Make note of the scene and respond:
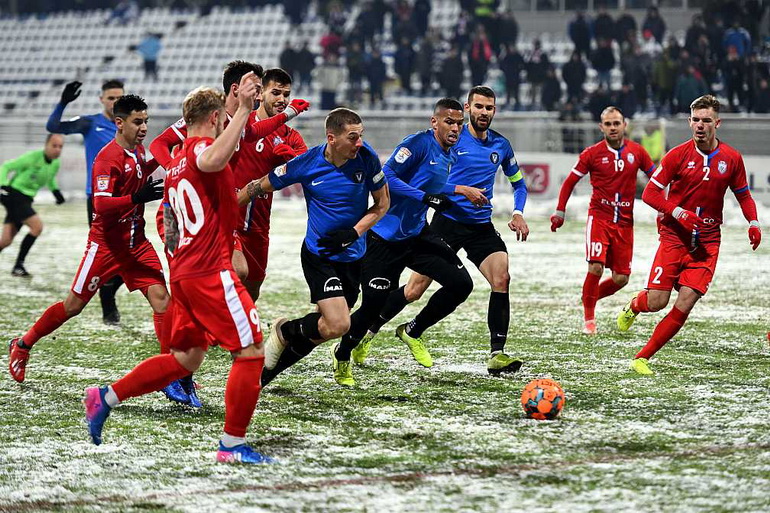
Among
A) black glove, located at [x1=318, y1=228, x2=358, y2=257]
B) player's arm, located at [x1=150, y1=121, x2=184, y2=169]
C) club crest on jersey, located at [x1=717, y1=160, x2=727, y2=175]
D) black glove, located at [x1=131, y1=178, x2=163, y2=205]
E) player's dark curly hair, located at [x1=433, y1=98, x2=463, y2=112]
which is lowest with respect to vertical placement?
black glove, located at [x1=318, y1=228, x2=358, y2=257]

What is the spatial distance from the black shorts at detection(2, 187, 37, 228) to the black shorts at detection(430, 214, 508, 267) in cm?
767

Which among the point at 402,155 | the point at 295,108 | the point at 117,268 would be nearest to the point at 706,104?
the point at 402,155

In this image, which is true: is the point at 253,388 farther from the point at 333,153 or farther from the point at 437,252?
the point at 437,252

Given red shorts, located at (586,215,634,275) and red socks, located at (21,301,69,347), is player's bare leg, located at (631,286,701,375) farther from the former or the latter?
red socks, located at (21,301,69,347)

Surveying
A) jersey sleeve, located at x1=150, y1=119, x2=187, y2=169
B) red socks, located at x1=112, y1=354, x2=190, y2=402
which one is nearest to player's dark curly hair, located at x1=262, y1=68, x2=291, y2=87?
jersey sleeve, located at x1=150, y1=119, x2=187, y2=169

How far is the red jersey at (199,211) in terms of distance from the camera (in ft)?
16.1

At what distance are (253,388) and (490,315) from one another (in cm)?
280

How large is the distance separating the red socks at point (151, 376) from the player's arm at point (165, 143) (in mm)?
1585

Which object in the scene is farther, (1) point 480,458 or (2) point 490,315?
(2) point 490,315

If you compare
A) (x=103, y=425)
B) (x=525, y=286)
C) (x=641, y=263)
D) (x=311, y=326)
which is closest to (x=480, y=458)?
(x=311, y=326)

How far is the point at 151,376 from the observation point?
515 centimetres

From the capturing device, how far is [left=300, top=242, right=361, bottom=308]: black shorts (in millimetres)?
6164

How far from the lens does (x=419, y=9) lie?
26906mm

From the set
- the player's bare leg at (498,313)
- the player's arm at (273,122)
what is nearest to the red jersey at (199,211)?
the player's arm at (273,122)
